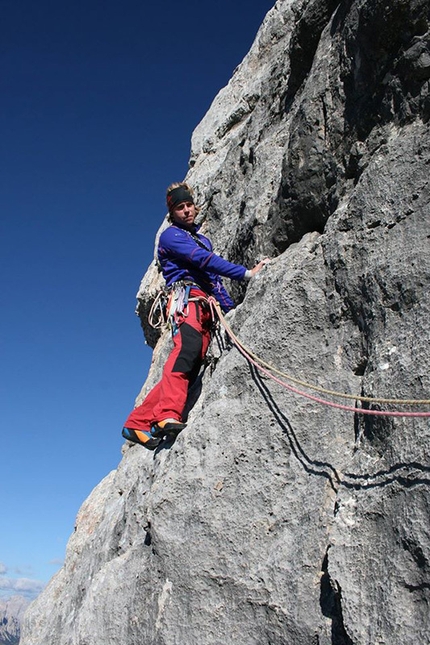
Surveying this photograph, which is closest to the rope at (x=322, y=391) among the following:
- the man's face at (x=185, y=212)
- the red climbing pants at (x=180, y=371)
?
the red climbing pants at (x=180, y=371)

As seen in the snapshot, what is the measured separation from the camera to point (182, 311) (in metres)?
6.22

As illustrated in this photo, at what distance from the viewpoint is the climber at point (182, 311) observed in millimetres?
5855

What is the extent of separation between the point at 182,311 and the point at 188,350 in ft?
1.45

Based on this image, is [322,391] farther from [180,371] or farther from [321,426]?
[180,371]

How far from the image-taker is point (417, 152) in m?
4.52

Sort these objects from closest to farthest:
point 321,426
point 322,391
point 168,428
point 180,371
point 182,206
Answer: point 322,391, point 321,426, point 168,428, point 180,371, point 182,206

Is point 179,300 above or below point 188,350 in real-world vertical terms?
above

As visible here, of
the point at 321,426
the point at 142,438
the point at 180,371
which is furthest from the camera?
the point at 142,438

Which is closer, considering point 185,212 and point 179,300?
point 179,300

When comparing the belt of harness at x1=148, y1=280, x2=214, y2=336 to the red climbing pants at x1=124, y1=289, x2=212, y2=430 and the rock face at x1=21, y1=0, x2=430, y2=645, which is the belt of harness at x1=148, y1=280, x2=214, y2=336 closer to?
the red climbing pants at x1=124, y1=289, x2=212, y2=430

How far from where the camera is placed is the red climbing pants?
5.83m

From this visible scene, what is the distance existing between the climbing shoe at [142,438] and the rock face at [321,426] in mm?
150

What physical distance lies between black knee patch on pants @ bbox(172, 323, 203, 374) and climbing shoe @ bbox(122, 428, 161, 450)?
0.80 metres

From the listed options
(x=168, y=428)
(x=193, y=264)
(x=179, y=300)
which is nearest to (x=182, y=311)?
(x=179, y=300)
